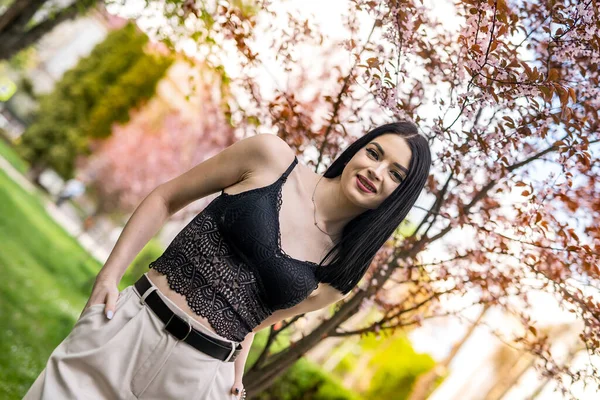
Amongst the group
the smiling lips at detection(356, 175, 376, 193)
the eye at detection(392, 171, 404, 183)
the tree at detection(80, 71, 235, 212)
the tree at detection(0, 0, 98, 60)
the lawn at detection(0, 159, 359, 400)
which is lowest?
the eye at detection(392, 171, 404, 183)

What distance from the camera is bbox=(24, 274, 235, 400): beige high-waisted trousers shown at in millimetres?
1969

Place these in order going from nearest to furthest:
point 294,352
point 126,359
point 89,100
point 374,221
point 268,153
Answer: point 126,359
point 268,153
point 374,221
point 294,352
point 89,100

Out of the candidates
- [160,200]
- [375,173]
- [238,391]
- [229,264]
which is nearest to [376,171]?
[375,173]

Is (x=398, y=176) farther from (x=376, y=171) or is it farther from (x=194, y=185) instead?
(x=194, y=185)

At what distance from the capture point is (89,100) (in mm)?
23828

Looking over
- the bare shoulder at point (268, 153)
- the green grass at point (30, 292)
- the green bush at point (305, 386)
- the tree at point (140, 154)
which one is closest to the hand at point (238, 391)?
the bare shoulder at point (268, 153)

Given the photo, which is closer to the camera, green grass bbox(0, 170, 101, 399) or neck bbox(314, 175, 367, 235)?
neck bbox(314, 175, 367, 235)

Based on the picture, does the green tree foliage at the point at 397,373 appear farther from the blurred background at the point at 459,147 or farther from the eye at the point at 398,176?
the eye at the point at 398,176

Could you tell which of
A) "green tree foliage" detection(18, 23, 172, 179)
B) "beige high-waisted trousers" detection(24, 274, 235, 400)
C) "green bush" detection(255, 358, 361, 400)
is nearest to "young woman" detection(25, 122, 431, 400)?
"beige high-waisted trousers" detection(24, 274, 235, 400)

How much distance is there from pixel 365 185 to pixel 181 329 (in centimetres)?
82

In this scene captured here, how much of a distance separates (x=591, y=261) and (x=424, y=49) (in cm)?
129

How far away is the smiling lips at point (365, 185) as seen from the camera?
229cm

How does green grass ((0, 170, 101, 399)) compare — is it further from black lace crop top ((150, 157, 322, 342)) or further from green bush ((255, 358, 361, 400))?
black lace crop top ((150, 157, 322, 342))

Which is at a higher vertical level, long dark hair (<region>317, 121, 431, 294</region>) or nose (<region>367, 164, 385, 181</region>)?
nose (<region>367, 164, 385, 181</region>)
